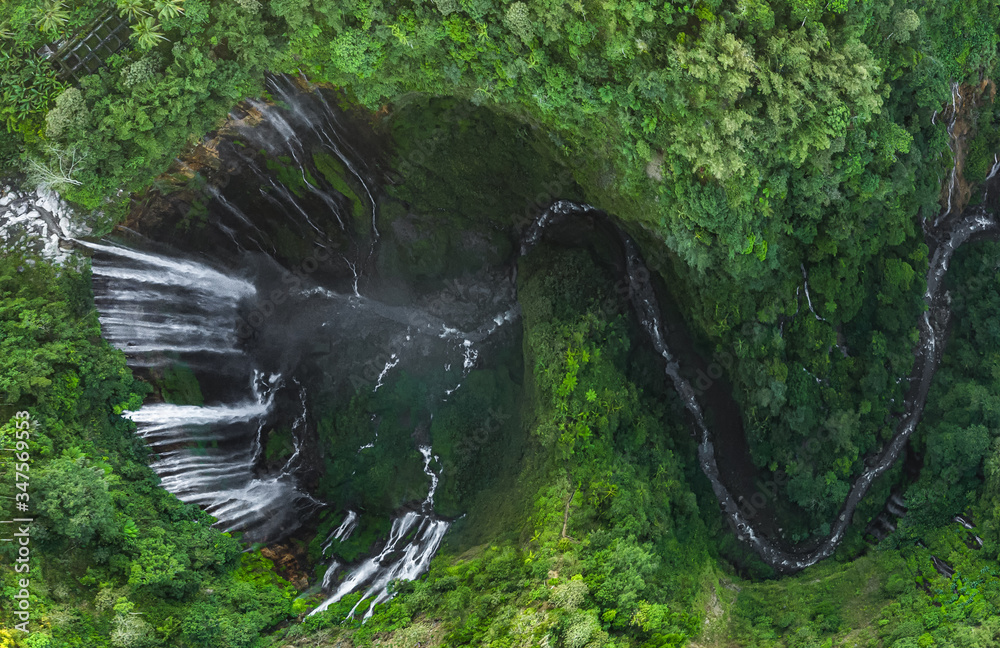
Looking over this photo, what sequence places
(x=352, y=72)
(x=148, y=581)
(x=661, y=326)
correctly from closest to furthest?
(x=148, y=581) → (x=352, y=72) → (x=661, y=326)

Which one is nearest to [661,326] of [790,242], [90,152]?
[790,242]

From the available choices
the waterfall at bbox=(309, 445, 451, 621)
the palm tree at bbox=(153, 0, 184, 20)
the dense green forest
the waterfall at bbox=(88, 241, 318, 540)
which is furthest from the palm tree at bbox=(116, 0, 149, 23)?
the waterfall at bbox=(309, 445, 451, 621)

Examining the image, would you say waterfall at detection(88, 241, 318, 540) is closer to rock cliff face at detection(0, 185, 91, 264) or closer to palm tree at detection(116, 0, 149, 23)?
rock cliff face at detection(0, 185, 91, 264)

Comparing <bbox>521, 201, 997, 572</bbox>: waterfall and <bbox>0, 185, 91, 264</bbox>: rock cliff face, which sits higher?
<bbox>0, 185, 91, 264</bbox>: rock cliff face

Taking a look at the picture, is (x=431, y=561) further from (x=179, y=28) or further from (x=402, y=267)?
(x=179, y=28)

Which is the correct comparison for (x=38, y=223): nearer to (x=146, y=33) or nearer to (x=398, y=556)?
(x=146, y=33)

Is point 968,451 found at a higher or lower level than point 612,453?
lower
